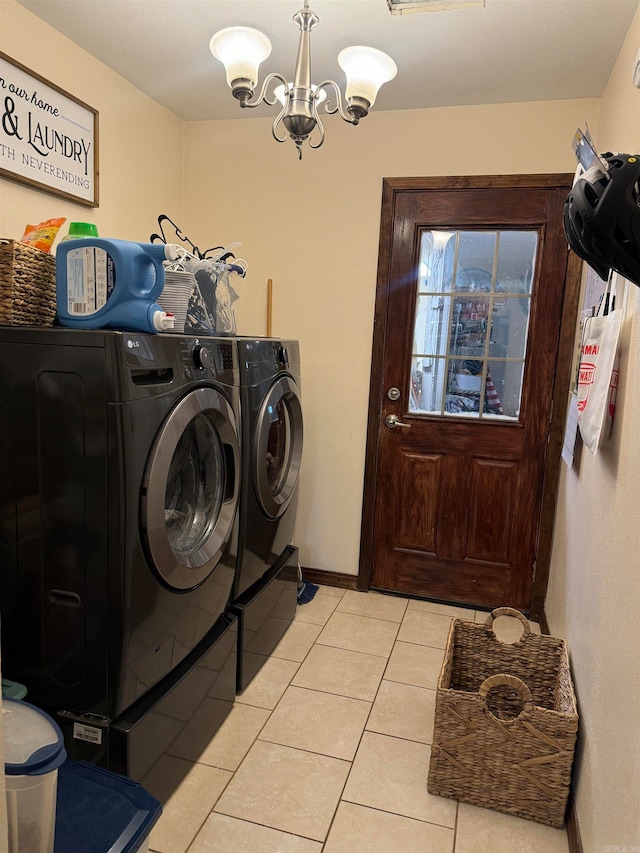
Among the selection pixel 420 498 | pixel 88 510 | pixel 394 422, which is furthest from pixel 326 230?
pixel 88 510

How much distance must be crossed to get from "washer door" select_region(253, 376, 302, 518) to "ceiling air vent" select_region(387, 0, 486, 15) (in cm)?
129

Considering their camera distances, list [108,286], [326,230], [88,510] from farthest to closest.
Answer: [326,230] → [108,286] → [88,510]

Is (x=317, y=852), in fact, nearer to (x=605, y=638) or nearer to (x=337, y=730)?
(x=337, y=730)

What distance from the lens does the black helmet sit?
40.1 inches

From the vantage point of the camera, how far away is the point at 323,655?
2.46m

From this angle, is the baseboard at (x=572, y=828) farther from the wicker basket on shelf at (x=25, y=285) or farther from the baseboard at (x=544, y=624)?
the wicker basket on shelf at (x=25, y=285)

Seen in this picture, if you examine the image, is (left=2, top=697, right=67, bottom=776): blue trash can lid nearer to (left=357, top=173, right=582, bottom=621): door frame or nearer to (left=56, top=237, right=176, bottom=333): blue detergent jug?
(left=56, top=237, right=176, bottom=333): blue detergent jug

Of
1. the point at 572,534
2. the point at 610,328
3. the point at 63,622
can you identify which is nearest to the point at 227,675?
the point at 63,622

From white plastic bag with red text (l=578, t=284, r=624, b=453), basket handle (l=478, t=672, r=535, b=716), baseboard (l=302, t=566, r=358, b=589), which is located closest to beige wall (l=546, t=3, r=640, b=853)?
white plastic bag with red text (l=578, t=284, r=624, b=453)

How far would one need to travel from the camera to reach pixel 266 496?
2240 millimetres

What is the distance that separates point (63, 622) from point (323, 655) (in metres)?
1.31

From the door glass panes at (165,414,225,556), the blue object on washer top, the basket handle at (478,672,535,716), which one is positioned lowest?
the blue object on washer top

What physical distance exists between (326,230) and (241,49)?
1.20 metres

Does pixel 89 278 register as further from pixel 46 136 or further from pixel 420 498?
pixel 420 498
